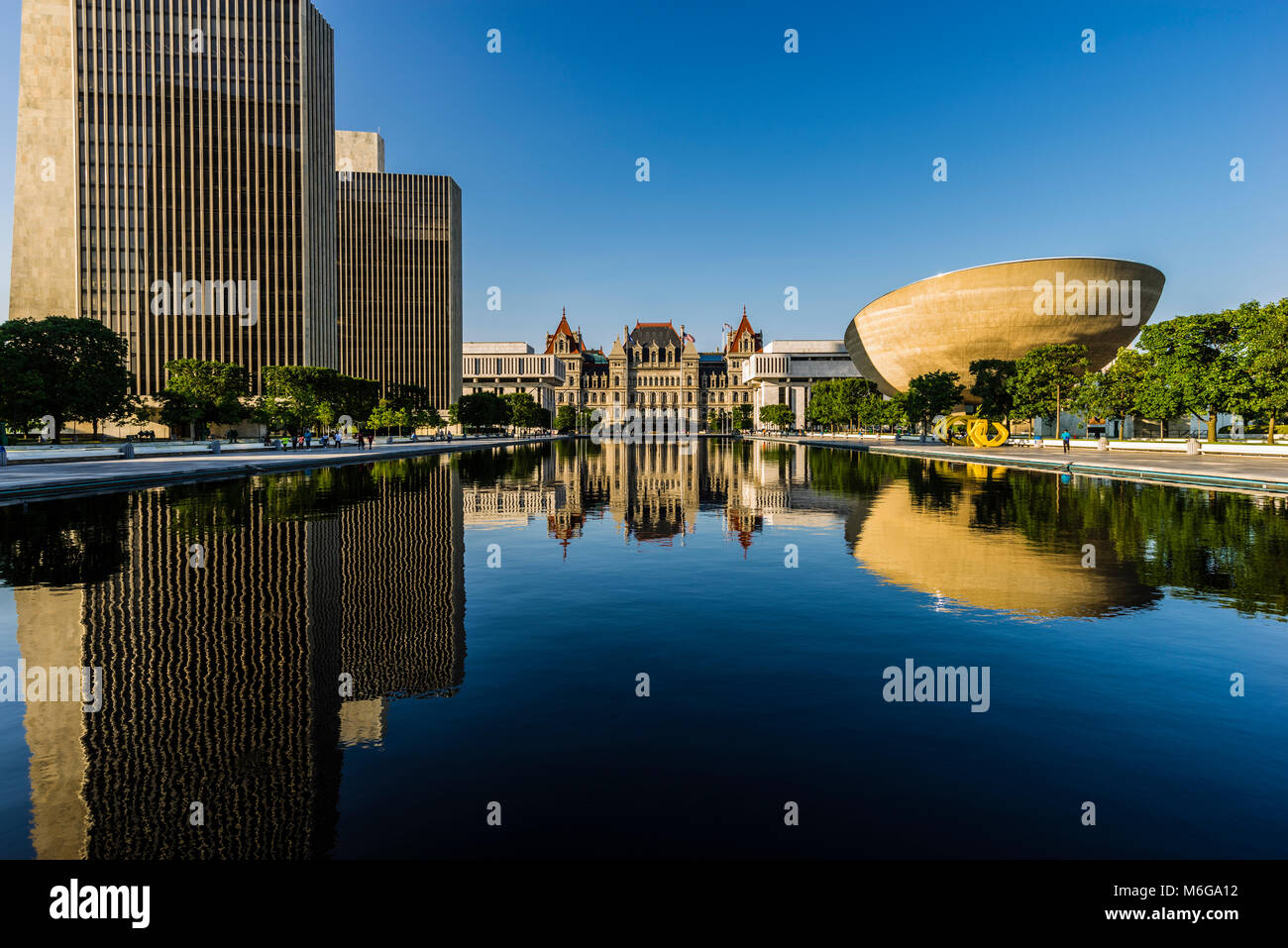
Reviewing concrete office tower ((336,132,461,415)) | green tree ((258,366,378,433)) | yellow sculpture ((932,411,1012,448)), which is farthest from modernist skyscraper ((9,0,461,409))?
yellow sculpture ((932,411,1012,448))

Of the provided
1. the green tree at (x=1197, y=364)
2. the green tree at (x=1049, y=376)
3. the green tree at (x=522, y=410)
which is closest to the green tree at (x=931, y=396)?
the green tree at (x=1049, y=376)

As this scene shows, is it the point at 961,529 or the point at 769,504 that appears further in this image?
the point at 769,504

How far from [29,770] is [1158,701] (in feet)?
34.2

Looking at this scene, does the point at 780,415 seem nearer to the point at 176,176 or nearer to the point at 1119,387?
the point at 1119,387

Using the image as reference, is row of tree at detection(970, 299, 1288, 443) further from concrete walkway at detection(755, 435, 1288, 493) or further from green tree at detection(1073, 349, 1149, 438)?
concrete walkway at detection(755, 435, 1288, 493)

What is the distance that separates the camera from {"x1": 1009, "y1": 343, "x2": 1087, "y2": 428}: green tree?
7006 centimetres

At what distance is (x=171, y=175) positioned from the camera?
306 feet

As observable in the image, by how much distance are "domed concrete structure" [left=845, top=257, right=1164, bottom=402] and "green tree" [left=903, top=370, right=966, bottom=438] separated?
2196 centimetres

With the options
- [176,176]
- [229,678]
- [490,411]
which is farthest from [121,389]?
[490,411]

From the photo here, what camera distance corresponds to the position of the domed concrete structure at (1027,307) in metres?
102

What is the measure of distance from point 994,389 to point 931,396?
9.05m

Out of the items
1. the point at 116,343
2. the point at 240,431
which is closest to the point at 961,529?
the point at 116,343
